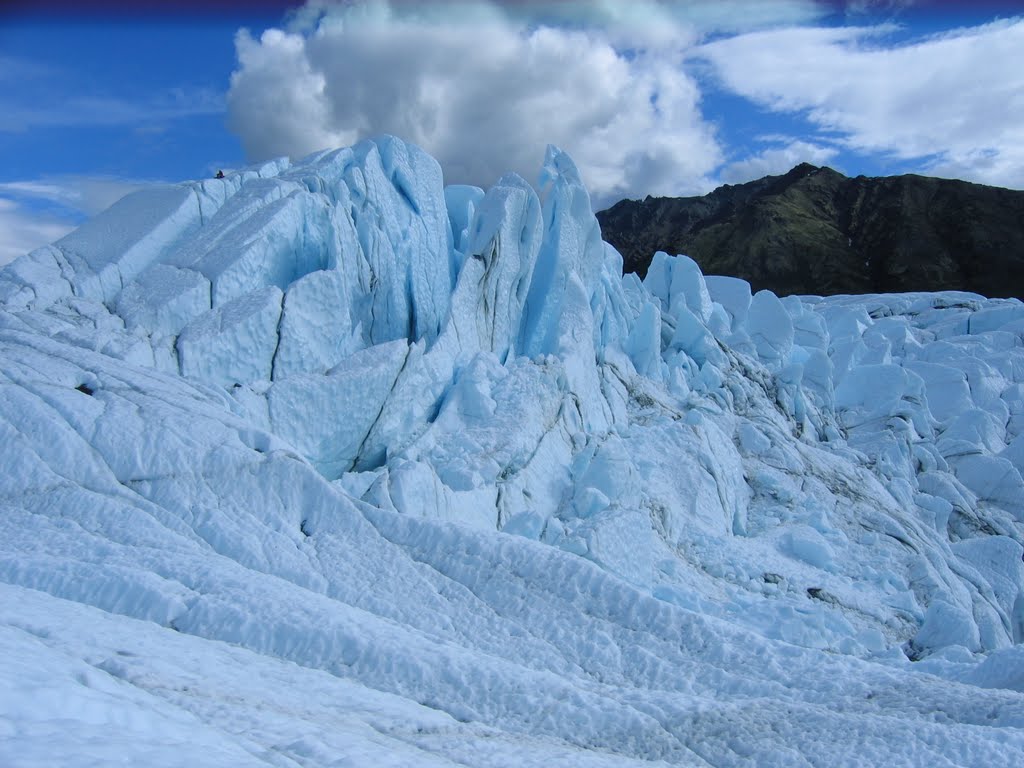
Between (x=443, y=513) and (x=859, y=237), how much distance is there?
84946mm

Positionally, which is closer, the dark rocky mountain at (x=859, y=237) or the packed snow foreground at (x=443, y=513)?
the packed snow foreground at (x=443, y=513)

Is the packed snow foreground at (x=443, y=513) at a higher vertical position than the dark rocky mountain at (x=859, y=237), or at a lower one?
lower

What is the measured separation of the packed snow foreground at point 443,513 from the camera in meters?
6.00

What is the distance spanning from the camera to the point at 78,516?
320 inches

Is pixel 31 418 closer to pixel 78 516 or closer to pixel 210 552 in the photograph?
pixel 78 516

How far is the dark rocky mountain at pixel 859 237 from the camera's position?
7538 centimetres

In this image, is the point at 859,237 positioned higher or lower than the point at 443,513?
higher

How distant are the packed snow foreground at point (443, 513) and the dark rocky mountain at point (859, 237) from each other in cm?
5860

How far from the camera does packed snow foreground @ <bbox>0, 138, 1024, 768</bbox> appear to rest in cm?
600

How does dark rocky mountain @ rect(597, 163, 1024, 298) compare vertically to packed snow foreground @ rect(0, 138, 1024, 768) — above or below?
above

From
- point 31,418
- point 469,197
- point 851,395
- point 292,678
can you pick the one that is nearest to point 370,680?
point 292,678

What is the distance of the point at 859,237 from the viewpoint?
3327 inches

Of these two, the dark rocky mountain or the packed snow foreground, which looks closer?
the packed snow foreground

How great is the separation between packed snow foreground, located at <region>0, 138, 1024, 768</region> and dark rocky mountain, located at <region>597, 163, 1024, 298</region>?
5860cm
